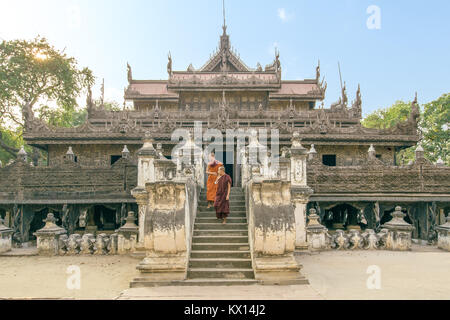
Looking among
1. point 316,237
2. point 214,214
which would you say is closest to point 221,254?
point 214,214

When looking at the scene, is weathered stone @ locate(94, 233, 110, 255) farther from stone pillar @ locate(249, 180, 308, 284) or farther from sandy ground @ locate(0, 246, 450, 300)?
stone pillar @ locate(249, 180, 308, 284)

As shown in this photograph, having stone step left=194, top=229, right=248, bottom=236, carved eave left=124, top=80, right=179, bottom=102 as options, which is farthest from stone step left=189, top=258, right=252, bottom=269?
carved eave left=124, top=80, right=179, bottom=102

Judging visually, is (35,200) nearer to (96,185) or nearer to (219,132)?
(96,185)

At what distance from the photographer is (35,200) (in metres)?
13.8

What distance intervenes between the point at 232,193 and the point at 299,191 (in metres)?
1.89

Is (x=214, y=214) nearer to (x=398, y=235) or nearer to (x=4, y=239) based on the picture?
(x=398, y=235)

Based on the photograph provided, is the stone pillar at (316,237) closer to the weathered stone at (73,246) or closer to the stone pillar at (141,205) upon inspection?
the stone pillar at (141,205)

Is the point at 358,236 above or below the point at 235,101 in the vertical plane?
below

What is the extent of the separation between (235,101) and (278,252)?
65.5 feet

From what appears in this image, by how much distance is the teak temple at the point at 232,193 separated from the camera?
616 centimetres

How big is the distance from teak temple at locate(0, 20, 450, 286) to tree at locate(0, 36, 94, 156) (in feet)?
14.9

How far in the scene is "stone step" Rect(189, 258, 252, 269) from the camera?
21.1 ft

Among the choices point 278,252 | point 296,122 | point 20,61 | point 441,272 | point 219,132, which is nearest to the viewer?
point 278,252

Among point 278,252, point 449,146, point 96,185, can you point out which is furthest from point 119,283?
point 449,146
